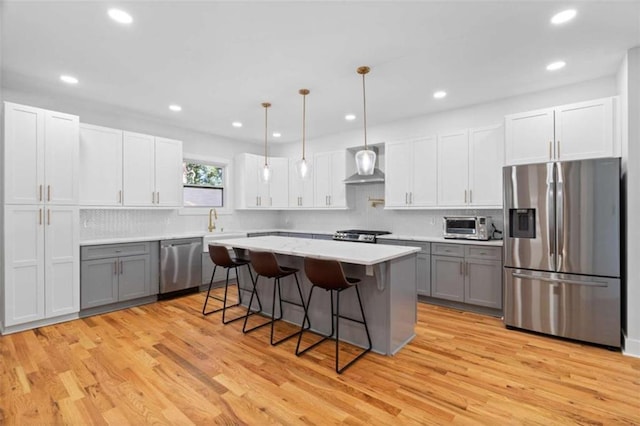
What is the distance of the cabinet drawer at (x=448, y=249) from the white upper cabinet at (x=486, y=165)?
67cm

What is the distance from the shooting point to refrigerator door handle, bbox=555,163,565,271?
10.2ft

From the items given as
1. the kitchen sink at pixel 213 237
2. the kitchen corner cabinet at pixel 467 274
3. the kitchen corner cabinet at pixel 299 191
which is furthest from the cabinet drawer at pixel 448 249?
the kitchen sink at pixel 213 237

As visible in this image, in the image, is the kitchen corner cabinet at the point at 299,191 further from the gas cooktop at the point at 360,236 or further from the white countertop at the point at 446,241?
the white countertop at the point at 446,241

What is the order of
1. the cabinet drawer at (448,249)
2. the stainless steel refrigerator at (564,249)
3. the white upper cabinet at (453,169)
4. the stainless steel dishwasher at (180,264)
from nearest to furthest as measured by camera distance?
the stainless steel refrigerator at (564,249)
the cabinet drawer at (448,249)
the white upper cabinet at (453,169)
the stainless steel dishwasher at (180,264)

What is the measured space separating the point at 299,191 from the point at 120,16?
4210mm

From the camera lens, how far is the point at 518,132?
3.55 meters

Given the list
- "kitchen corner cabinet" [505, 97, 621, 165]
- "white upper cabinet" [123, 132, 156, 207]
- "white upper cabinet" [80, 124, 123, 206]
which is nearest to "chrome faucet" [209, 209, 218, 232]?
"white upper cabinet" [123, 132, 156, 207]

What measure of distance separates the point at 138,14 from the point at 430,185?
391 centimetres

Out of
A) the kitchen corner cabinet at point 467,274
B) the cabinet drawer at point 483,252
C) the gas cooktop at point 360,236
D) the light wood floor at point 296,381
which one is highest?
the gas cooktop at point 360,236

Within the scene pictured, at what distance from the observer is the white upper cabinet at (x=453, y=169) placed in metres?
4.30

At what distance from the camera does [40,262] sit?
11.3 ft

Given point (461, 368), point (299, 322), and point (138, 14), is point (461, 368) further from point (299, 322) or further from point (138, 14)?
point (138, 14)

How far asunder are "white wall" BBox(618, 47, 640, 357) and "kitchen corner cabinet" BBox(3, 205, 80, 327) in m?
5.78

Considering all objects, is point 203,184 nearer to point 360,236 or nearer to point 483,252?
point 360,236
